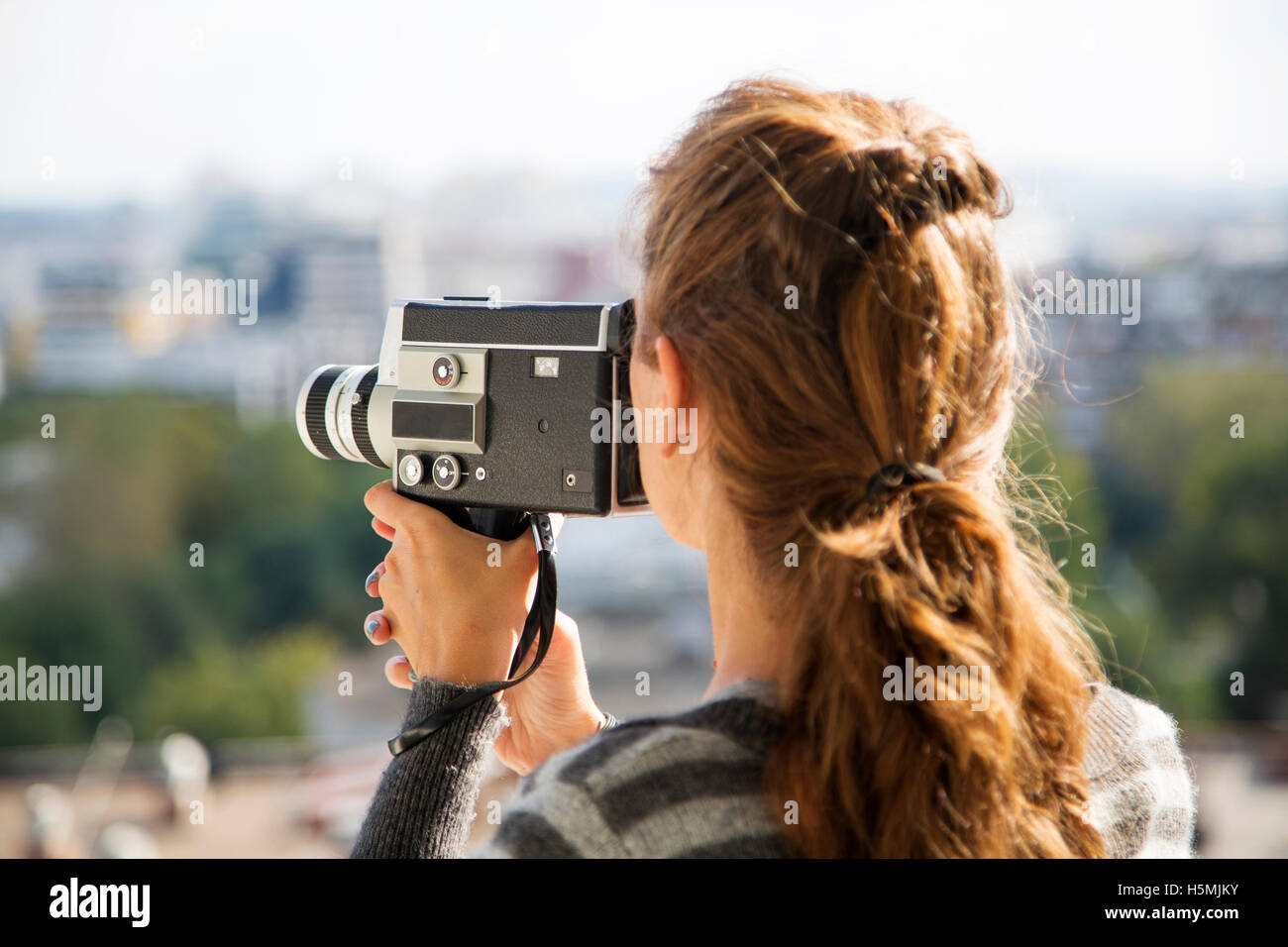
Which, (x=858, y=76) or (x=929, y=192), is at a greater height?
(x=858, y=76)

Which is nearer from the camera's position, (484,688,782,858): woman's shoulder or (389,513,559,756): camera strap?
(484,688,782,858): woman's shoulder

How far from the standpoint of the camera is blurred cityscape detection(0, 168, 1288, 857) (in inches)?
715

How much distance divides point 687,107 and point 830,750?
42cm

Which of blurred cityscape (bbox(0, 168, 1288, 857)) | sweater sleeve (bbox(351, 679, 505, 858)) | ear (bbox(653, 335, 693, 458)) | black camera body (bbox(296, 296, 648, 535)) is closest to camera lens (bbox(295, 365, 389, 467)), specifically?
black camera body (bbox(296, 296, 648, 535))

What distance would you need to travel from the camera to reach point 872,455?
650 mm

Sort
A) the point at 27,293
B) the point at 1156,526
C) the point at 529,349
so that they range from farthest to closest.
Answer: the point at 27,293
the point at 1156,526
the point at 529,349

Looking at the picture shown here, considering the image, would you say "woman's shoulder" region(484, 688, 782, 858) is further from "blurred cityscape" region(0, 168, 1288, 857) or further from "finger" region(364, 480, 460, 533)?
"blurred cityscape" region(0, 168, 1288, 857)

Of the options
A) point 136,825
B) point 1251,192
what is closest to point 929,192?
point 136,825

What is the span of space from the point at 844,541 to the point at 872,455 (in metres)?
0.06

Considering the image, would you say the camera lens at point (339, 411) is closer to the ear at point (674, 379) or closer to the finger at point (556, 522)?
the finger at point (556, 522)

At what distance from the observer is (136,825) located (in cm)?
1387

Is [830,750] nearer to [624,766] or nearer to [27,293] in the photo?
[624,766]

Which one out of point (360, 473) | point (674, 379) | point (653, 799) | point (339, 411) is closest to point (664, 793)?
point (653, 799)
